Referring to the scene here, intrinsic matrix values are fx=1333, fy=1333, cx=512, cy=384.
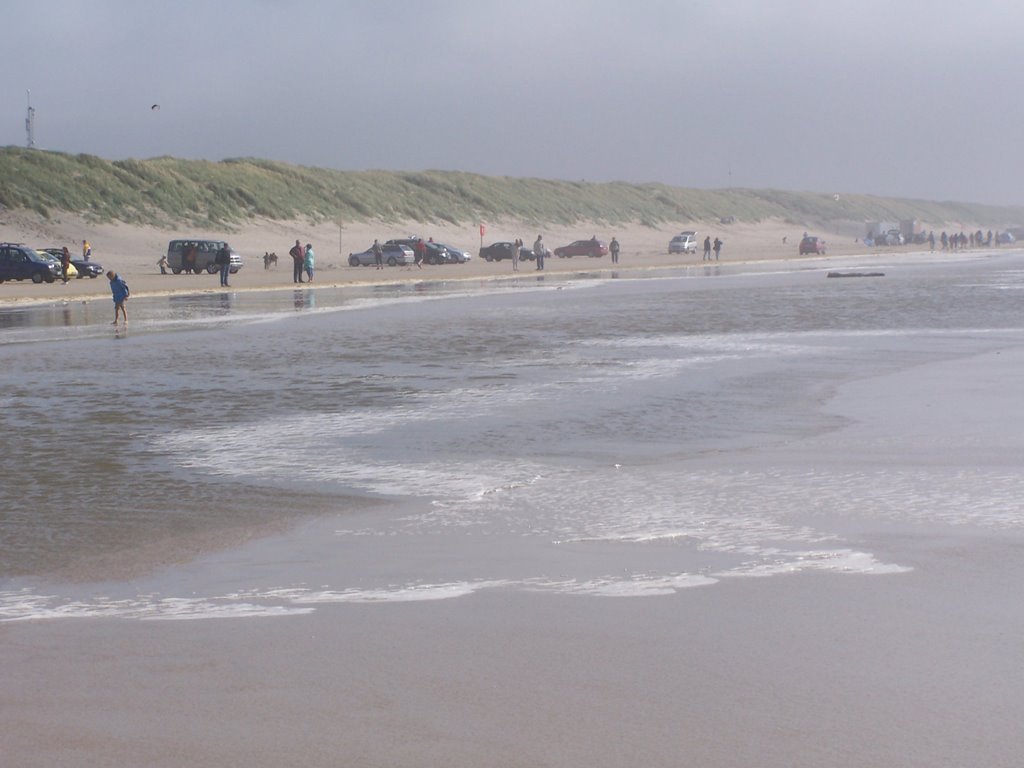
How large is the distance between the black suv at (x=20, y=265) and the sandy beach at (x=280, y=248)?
52cm

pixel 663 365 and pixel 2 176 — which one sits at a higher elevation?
pixel 2 176

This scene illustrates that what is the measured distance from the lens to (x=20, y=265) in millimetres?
46469

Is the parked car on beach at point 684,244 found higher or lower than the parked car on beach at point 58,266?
higher

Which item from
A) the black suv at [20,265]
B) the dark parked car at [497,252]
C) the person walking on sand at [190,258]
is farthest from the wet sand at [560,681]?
the dark parked car at [497,252]

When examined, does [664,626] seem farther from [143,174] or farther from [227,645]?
[143,174]

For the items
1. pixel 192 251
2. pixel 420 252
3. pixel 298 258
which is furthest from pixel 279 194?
pixel 298 258

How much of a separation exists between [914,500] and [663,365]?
9626 mm

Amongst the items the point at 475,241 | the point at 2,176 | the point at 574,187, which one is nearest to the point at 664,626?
the point at 2,176

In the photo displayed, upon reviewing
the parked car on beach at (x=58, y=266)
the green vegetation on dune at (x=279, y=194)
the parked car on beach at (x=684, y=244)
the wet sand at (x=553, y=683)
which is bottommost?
the wet sand at (x=553, y=683)

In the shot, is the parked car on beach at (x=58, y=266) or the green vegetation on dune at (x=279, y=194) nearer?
the parked car on beach at (x=58, y=266)

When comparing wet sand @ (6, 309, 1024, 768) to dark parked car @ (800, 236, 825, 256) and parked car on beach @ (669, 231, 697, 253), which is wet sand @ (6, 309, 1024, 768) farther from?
parked car on beach @ (669, 231, 697, 253)

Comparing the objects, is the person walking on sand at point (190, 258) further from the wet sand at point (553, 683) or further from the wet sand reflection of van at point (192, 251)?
the wet sand at point (553, 683)

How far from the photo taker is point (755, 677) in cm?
523

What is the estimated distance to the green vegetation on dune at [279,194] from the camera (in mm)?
77562
